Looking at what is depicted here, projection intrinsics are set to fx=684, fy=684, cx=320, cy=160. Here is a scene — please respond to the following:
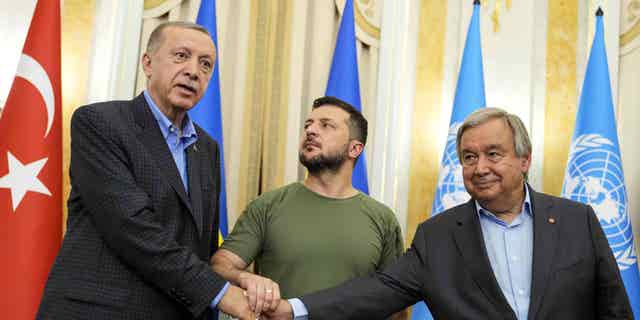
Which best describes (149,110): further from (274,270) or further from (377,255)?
(377,255)

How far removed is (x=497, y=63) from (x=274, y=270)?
2556 mm

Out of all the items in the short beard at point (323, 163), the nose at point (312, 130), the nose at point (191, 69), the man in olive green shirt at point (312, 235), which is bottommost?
the man in olive green shirt at point (312, 235)

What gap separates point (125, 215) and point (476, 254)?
3.73 ft

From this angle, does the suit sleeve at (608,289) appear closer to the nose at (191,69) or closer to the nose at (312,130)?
the nose at (312,130)

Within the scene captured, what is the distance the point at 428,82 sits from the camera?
14.6 ft

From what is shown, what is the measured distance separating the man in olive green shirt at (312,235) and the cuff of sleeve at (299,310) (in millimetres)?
73

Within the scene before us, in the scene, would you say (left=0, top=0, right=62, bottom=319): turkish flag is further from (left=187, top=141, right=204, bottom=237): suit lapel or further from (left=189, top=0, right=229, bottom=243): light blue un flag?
(left=187, top=141, right=204, bottom=237): suit lapel

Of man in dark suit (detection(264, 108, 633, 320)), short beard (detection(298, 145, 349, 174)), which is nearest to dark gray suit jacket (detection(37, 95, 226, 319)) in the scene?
man in dark suit (detection(264, 108, 633, 320))

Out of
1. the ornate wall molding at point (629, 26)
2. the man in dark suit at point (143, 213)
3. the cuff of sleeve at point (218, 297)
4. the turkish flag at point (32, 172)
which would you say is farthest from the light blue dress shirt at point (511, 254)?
the ornate wall molding at point (629, 26)

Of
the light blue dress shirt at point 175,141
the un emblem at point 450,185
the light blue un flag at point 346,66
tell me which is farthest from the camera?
the light blue un flag at point 346,66

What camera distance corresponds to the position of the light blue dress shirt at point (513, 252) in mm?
2219

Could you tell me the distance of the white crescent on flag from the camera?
3027 mm

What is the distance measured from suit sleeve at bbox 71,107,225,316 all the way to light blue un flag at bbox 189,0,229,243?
162 centimetres

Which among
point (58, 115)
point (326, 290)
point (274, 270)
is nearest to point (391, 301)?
point (326, 290)
